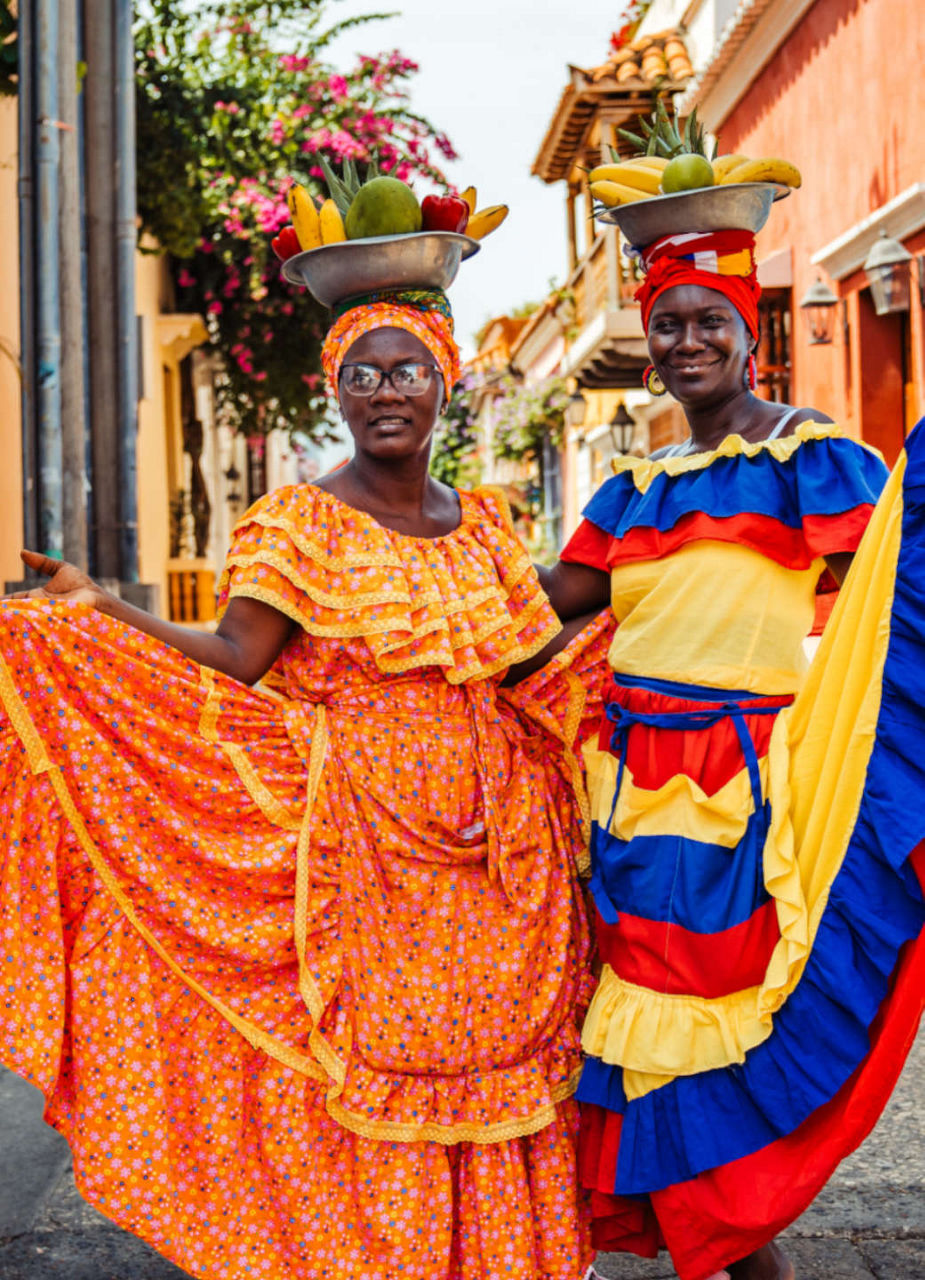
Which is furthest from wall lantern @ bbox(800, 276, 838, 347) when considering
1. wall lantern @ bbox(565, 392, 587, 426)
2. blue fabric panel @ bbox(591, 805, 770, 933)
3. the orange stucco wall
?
wall lantern @ bbox(565, 392, 587, 426)

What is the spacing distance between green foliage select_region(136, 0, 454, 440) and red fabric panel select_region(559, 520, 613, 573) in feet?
23.3

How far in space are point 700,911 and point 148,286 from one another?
439 inches

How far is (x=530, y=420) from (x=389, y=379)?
78.7ft

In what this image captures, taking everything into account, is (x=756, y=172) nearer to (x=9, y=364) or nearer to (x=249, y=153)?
(x=9, y=364)

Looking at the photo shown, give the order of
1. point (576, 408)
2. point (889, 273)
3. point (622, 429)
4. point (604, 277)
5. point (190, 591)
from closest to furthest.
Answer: point (889, 273)
point (190, 591)
point (604, 277)
point (622, 429)
point (576, 408)

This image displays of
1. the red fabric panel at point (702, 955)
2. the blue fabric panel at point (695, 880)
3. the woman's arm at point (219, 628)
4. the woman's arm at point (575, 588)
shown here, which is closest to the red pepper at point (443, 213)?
the woman's arm at point (575, 588)

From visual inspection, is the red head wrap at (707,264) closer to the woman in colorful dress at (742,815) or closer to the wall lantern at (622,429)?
the woman in colorful dress at (742,815)

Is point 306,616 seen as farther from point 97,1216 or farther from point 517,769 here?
point 97,1216

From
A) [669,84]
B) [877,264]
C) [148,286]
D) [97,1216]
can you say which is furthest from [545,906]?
[669,84]

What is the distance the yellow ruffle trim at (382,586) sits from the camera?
2.73 meters

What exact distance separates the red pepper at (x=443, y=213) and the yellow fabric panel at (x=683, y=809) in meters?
1.14

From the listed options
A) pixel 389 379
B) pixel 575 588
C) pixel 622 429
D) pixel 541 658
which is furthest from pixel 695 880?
pixel 622 429

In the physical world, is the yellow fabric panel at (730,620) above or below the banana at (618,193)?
below

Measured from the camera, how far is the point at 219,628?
9.10ft
